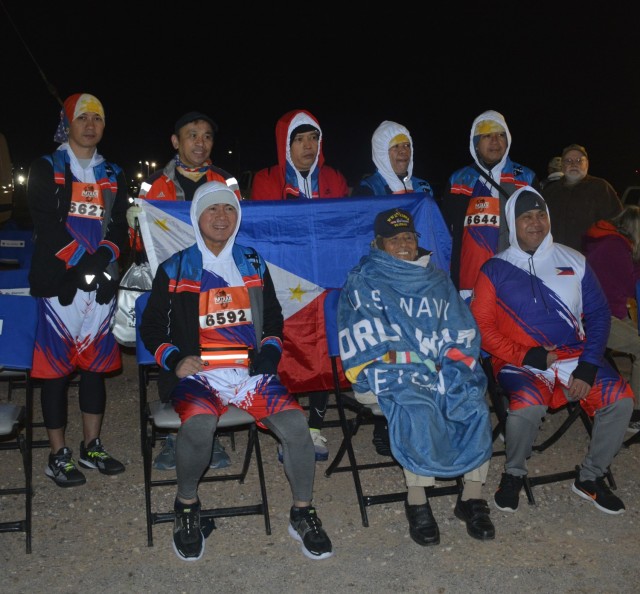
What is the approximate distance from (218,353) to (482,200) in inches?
88.7

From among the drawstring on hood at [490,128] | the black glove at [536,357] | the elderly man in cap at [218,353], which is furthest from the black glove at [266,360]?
the drawstring on hood at [490,128]

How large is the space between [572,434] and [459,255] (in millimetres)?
1563

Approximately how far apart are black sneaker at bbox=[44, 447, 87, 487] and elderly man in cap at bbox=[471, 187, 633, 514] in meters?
2.50

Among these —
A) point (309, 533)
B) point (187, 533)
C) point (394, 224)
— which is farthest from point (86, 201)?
point (309, 533)

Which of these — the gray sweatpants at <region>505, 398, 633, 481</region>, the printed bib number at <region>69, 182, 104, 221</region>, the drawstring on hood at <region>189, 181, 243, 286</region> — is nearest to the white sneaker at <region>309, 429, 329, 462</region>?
the gray sweatpants at <region>505, 398, 633, 481</region>

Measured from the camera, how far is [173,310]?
3770mm

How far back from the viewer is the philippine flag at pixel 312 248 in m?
4.59

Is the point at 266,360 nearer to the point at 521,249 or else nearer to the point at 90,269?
the point at 90,269

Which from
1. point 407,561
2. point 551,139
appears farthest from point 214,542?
point 551,139

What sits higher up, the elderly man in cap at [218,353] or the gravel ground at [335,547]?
the elderly man in cap at [218,353]

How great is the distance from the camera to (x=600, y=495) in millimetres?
3932

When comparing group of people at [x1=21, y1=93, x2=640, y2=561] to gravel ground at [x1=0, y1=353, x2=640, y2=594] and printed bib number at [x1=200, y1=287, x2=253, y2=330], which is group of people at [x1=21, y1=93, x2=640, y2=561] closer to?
printed bib number at [x1=200, y1=287, x2=253, y2=330]

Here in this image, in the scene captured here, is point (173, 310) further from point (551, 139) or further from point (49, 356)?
point (551, 139)

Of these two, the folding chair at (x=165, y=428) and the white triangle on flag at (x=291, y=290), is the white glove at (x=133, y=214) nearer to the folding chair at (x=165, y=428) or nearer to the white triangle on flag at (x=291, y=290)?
the folding chair at (x=165, y=428)
